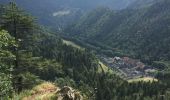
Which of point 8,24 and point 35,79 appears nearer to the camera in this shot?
point 35,79

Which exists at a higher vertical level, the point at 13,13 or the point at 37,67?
the point at 13,13

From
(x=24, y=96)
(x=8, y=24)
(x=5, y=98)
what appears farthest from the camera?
(x=8, y=24)

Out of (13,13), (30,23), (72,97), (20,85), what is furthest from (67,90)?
(30,23)

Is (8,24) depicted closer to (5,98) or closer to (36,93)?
(36,93)

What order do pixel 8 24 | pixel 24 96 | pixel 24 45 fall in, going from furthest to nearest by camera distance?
pixel 24 45, pixel 8 24, pixel 24 96

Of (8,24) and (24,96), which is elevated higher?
(8,24)

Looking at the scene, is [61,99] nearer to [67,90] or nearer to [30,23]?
[67,90]

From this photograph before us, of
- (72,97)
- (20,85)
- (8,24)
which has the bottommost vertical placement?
(20,85)

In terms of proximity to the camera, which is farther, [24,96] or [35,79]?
[35,79]

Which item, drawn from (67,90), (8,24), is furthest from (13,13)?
(67,90)
